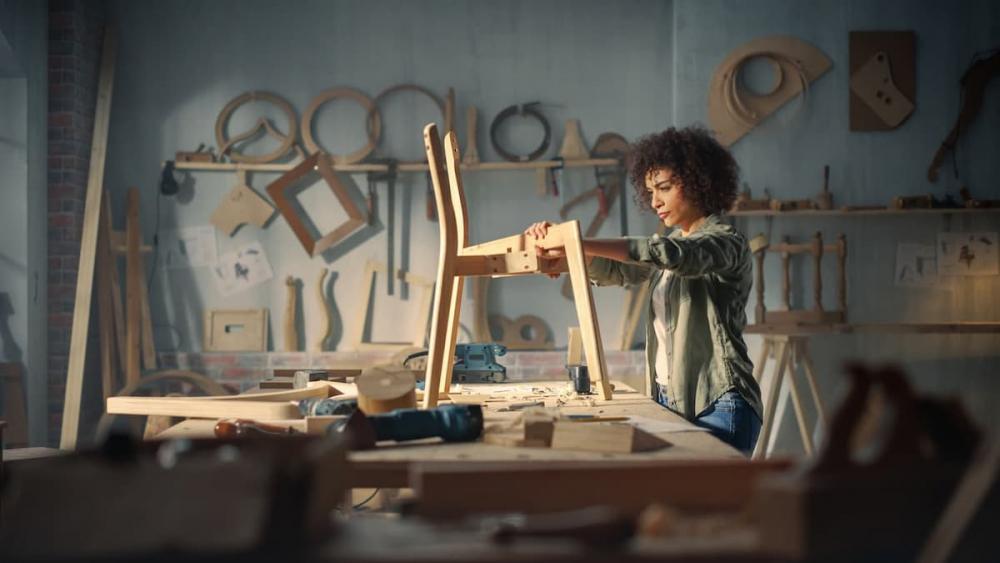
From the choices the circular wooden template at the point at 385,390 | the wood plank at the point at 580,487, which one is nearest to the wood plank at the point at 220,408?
the circular wooden template at the point at 385,390

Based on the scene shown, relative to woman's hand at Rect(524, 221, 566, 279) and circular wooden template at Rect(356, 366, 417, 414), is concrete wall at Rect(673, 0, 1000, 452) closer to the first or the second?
woman's hand at Rect(524, 221, 566, 279)

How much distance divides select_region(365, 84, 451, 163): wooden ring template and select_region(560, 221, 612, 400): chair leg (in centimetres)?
362

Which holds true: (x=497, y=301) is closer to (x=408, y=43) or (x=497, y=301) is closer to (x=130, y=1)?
(x=408, y=43)

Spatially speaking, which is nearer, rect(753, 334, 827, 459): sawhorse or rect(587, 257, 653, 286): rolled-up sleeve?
rect(587, 257, 653, 286): rolled-up sleeve

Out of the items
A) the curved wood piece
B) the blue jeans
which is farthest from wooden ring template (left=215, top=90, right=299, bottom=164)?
the blue jeans

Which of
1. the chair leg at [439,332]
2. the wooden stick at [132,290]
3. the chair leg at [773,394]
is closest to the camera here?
the chair leg at [439,332]

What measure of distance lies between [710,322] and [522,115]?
3.59 meters

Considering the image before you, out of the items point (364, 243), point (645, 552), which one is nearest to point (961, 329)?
point (364, 243)

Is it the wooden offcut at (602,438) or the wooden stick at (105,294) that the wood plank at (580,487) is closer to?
the wooden offcut at (602,438)

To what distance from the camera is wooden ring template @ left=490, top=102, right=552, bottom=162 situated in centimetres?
653

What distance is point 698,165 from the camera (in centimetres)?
360

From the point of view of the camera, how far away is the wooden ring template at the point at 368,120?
6582 mm

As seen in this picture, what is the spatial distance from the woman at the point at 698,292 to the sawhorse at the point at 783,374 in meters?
2.27

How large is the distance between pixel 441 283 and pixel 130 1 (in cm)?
455
